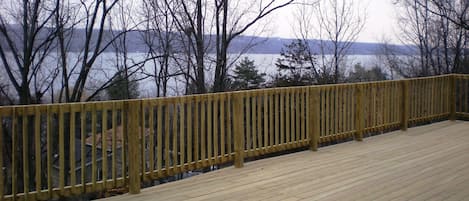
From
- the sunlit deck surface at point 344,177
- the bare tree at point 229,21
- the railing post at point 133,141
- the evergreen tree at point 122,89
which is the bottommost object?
the sunlit deck surface at point 344,177

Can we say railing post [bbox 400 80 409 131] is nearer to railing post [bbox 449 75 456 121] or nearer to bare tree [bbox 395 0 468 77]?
railing post [bbox 449 75 456 121]

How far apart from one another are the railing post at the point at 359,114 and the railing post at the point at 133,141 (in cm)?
359

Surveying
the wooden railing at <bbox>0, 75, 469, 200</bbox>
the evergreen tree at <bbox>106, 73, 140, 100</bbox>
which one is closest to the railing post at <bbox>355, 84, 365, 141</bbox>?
the wooden railing at <bbox>0, 75, 469, 200</bbox>

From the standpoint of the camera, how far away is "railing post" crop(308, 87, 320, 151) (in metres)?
6.11

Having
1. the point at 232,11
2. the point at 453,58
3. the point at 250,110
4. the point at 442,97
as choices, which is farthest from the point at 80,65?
the point at 453,58

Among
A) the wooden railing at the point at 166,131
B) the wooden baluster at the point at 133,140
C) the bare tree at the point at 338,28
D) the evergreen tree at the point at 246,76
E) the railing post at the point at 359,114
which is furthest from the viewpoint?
the bare tree at the point at 338,28

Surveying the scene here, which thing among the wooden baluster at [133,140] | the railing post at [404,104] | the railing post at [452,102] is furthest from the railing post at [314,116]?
the railing post at [452,102]

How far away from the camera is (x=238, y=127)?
17.1ft

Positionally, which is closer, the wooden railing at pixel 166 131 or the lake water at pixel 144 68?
the wooden railing at pixel 166 131

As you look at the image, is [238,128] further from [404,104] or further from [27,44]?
[27,44]

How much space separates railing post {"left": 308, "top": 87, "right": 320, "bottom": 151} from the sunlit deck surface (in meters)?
0.15

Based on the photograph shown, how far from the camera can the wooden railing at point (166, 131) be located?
378 centimetres

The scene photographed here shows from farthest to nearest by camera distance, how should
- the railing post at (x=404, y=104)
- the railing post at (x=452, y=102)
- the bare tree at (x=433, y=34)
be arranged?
the bare tree at (x=433, y=34) → the railing post at (x=452, y=102) → the railing post at (x=404, y=104)

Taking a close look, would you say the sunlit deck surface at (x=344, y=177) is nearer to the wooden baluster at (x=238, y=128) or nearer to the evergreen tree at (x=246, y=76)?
the wooden baluster at (x=238, y=128)
